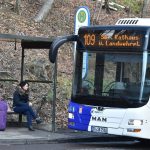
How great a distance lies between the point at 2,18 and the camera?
28.7 m

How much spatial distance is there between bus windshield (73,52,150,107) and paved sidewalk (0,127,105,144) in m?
1.51

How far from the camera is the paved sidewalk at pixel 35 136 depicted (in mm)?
14961

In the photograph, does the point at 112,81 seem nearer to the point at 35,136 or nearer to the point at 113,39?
the point at 113,39

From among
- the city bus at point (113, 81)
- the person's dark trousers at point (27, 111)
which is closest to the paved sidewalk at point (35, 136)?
→ the person's dark trousers at point (27, 111)

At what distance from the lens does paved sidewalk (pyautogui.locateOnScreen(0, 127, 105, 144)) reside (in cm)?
1496

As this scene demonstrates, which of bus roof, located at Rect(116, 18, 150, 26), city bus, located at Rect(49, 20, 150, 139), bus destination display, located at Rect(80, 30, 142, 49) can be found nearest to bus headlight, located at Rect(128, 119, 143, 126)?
city bus, located at Rect(49, 20, 150, 139)

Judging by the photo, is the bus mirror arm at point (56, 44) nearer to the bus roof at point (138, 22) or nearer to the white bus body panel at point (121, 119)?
the bus roof at point (138, 22)

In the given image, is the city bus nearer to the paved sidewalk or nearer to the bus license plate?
the bus license plate

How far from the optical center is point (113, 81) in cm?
1427

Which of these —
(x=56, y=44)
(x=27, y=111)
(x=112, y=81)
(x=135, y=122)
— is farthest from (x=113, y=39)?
(x=27, y=111)

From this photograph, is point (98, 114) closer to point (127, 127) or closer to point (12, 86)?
point (127, 127)

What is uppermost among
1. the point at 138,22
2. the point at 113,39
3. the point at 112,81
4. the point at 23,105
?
the point at 138,22

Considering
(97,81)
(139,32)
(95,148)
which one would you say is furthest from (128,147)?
(139,32)

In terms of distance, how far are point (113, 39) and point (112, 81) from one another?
106 cm
